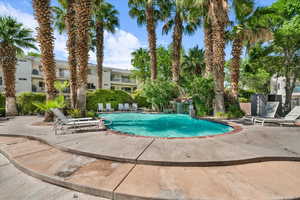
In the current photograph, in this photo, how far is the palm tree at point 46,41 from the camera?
877 centimetres

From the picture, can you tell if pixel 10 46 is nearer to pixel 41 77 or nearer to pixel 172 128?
pixel 41 77

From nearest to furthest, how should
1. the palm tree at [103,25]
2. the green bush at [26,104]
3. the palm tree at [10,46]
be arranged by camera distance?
the palm tree at [10,46]
the green bush at [26,104]
the palm tree at [103,25]

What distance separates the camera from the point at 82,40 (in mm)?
9758

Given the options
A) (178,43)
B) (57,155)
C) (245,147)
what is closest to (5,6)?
(57,155)

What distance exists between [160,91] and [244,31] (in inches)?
357

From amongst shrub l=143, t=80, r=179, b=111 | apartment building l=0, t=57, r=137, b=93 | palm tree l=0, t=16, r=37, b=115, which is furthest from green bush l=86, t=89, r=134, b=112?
apartment building l=0, t=57, r=137, b=93

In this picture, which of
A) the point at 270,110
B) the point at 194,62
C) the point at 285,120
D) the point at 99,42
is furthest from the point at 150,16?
the point at 285,120

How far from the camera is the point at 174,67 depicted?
16.9m

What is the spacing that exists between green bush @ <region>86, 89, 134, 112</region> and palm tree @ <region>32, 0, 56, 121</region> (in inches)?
305

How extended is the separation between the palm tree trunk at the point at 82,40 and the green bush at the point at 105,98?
7459 mm

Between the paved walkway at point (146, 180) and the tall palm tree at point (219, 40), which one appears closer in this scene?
the paved walkway at point (146, 180)

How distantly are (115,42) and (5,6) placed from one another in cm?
1009

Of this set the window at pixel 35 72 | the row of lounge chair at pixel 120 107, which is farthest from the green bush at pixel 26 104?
the window at pixel 35 72

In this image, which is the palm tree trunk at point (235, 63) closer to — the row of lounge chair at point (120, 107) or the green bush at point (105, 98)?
the row of lounge chair at point (120, 107)
